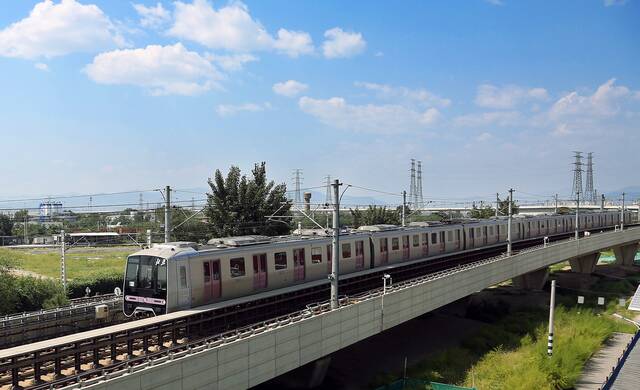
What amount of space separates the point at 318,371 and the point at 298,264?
205 inches

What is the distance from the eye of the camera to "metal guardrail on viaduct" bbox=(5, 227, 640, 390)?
14.2 meters

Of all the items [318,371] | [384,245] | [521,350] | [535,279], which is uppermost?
[384,245]

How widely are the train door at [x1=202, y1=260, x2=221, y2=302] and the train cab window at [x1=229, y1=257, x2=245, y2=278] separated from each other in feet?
2.48

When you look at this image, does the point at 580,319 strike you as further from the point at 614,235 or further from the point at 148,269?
the point at 148,269

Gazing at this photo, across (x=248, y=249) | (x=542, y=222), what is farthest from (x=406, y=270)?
(x=542, y=222)

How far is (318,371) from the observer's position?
24469mm

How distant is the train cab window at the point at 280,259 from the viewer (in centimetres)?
2377

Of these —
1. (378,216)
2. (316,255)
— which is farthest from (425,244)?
(378,216)

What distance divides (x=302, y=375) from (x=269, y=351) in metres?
7.78

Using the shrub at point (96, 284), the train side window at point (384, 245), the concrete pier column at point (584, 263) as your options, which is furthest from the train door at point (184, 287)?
the concrete pier column at point (584, 263)

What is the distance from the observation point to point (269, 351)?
18.0 meters

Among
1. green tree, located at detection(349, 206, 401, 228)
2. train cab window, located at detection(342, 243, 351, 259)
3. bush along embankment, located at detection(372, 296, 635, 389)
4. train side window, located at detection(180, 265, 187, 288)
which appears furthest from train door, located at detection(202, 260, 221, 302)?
green tree, located at detection(349, 206, 401, 228)

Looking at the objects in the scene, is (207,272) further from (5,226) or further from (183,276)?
(5,226)

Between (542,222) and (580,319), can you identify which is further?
(542,222)
